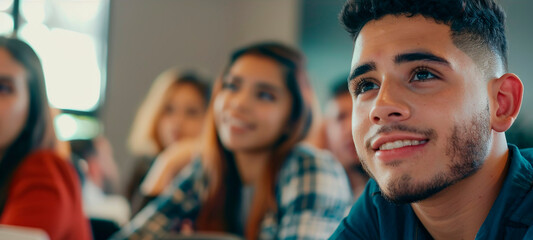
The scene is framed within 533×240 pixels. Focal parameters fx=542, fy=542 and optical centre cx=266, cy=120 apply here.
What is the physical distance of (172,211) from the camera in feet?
6.62

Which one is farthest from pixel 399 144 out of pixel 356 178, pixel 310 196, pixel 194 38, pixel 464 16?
pixel 194 38

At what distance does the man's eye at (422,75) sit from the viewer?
0.84 metres

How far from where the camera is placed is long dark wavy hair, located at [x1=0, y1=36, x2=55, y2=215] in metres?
1.67

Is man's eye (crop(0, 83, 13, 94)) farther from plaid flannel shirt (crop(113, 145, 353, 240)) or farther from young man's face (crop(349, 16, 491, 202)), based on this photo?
young man's face (crop(349, 16, 491, 202))

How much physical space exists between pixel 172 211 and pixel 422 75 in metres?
1.37

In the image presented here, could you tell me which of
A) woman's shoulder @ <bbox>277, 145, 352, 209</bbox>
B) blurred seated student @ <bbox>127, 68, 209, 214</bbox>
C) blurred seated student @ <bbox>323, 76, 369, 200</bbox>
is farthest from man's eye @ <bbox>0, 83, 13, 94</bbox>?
blurred seated student @ <bbox>127, 68, 209, 214</bbox>

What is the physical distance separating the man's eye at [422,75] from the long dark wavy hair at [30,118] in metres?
1.30

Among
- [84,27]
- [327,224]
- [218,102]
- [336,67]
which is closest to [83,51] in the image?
[84,27]

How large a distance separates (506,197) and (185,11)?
5592 millimetres

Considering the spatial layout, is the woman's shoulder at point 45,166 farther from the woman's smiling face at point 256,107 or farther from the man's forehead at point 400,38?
the man's forehead at point 400,38

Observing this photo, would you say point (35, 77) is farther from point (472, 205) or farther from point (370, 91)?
point (472, 205)

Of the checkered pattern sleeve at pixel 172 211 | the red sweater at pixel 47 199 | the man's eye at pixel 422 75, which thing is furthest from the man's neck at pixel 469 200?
the checkered pattern sleeve at pixel 172 211

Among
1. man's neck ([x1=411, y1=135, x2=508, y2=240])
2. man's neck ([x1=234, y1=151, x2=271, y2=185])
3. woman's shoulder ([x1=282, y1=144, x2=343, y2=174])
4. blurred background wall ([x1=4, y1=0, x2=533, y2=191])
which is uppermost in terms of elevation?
man's neck ([x1=411, y1=135, x2=508, y2=240])

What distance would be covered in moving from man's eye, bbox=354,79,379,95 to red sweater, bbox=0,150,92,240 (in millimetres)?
1026
